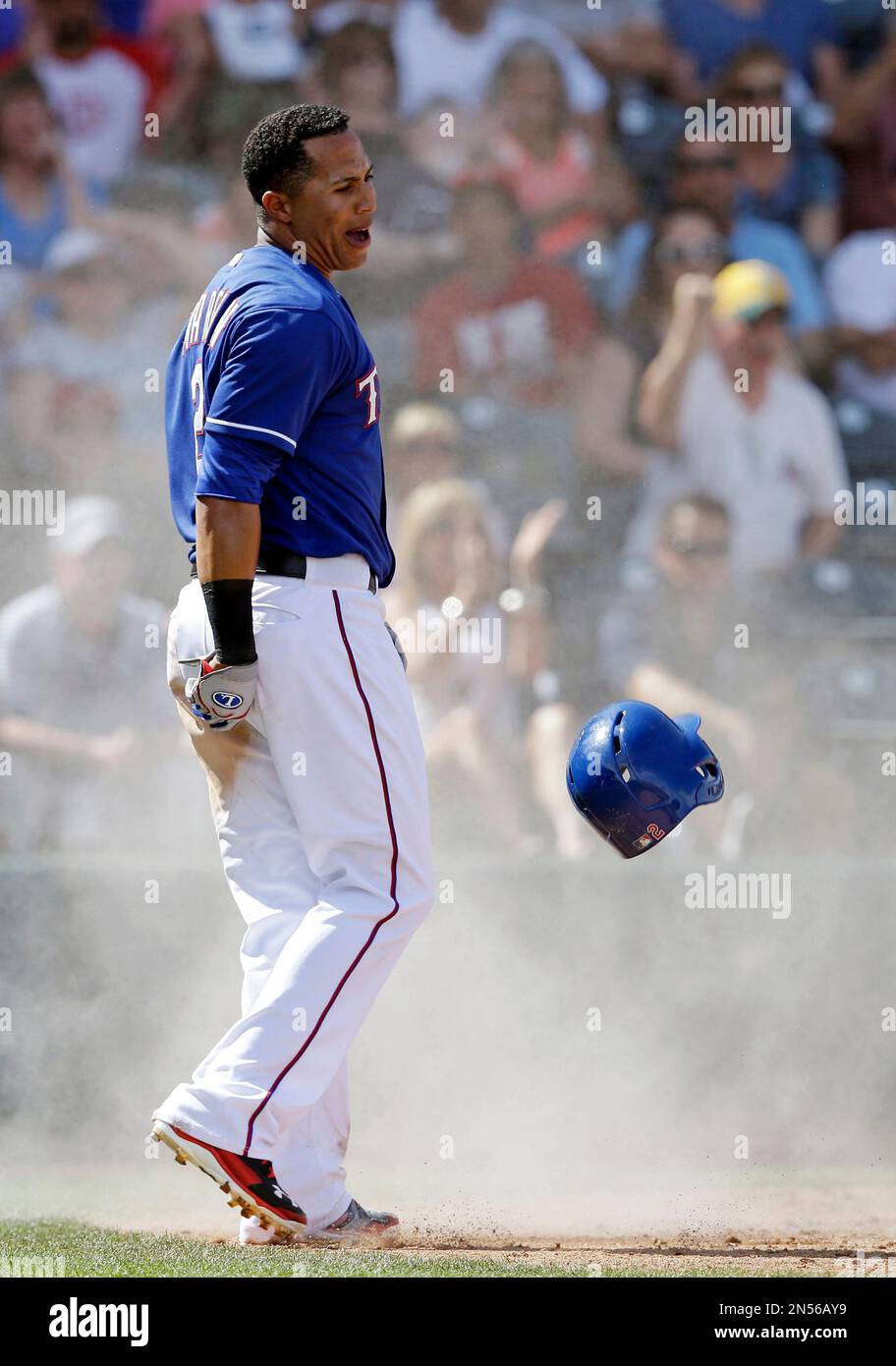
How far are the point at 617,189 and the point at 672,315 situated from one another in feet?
2.54

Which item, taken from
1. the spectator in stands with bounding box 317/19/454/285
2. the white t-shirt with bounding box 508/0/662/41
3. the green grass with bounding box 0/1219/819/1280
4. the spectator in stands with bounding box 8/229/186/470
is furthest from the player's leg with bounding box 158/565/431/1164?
the white t-shirt with bounding box 508/0/662/41

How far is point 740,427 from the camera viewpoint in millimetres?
6992

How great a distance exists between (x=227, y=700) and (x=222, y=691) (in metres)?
0.02

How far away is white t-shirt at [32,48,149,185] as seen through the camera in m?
7.40

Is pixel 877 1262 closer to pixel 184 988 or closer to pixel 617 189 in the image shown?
pixel 184 988

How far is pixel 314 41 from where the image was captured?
7.48 metres

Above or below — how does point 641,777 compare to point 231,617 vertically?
below

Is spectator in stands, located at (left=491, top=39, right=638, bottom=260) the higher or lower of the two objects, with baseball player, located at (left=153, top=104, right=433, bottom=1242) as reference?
higher

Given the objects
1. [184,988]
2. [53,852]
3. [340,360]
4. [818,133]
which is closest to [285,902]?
[340,360]

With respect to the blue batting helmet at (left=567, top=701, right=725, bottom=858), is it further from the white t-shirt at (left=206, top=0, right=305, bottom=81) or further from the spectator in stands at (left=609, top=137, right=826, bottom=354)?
the white t-shirt at (left=206, top=0, right=305, bottom=81)

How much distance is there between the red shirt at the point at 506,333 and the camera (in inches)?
274

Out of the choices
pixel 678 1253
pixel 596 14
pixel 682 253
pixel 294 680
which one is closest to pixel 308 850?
pixel 294 680

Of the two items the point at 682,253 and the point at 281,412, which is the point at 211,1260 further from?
the point at 682,253

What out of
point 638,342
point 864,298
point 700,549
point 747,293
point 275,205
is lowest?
point 700,549
